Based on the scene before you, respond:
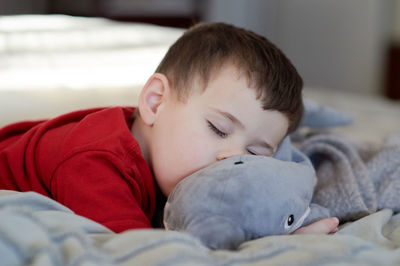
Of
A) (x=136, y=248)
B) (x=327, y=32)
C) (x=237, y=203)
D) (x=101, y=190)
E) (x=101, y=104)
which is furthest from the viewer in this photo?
(x=327, y=32)

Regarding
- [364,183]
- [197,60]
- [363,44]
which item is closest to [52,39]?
[197,60]

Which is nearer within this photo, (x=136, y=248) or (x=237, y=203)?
(x=136, y=248)

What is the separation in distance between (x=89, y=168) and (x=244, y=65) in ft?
1.07

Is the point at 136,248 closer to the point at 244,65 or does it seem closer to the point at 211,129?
the point at 211,129

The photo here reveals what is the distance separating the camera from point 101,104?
53.9 inches

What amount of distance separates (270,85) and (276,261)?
0.42m

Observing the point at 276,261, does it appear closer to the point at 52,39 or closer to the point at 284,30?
the point at 52,39

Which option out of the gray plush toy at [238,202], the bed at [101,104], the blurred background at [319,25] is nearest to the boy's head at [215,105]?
the gray plush toy at [238,202]

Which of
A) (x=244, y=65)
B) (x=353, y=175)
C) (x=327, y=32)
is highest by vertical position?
(x=244, y=65)

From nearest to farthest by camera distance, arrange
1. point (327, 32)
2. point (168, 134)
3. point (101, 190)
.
→ point (101, 190) → point (168, 134) → point (327, 32)

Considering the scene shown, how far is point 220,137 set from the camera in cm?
90

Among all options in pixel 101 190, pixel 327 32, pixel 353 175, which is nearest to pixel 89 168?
pixel 101 190

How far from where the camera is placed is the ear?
1.01 meters

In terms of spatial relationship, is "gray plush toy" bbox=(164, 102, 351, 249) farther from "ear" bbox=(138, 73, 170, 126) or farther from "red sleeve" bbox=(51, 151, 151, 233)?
"ear" bbox=(138, 73, 170, 126)
